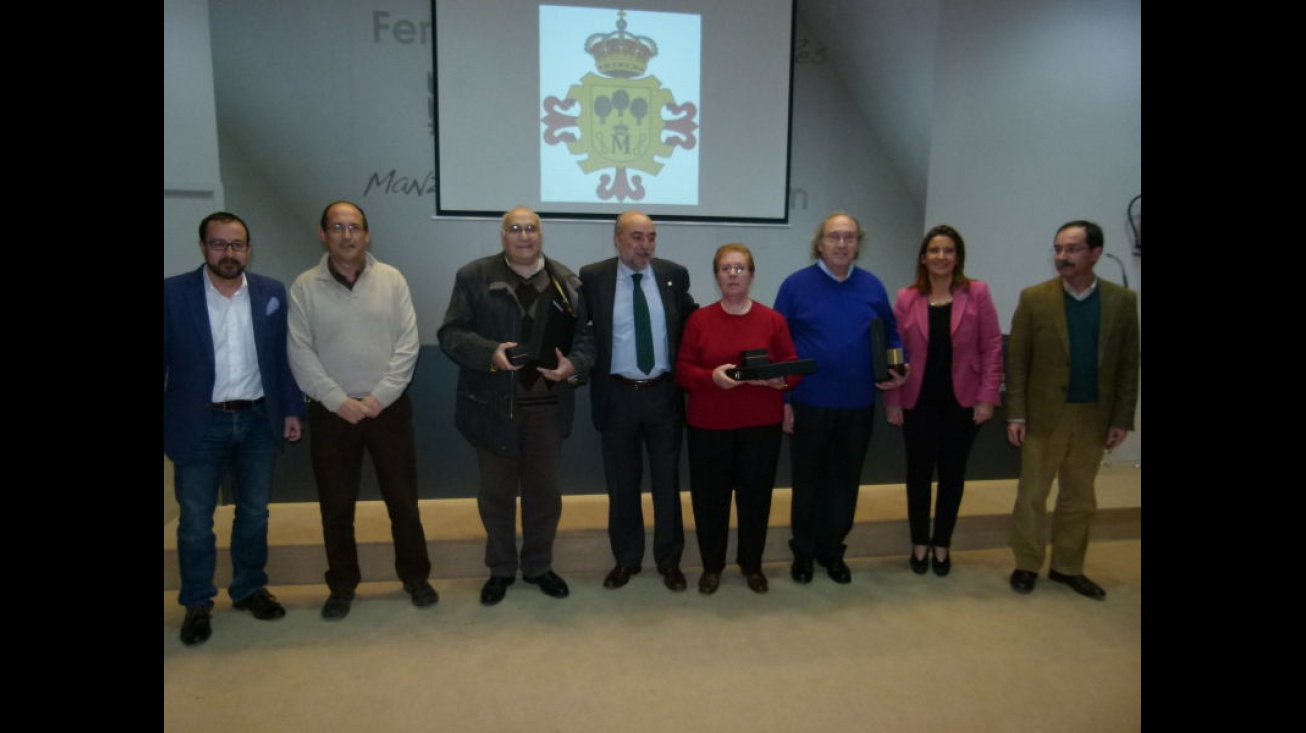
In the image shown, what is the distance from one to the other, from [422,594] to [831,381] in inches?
76.6

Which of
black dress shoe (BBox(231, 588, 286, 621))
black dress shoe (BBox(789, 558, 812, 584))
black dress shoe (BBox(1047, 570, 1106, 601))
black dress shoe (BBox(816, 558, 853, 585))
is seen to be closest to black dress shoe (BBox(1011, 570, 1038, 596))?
black dress shoe (BBox(1047, 570, 1106, 601))

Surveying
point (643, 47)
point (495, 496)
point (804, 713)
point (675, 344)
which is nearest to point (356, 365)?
point (495, 496)

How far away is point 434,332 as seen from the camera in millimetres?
4133

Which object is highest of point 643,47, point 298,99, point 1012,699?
point 643,47

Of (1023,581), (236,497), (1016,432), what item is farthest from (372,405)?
(1023,581)

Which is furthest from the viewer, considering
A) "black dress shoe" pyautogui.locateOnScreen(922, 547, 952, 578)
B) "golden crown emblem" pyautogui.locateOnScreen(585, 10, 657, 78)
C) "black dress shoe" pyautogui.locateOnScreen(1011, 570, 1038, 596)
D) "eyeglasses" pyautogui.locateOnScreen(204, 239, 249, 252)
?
"golden crown emblem" pyautogui.locateOnScreen(585, 10, 657, 78)

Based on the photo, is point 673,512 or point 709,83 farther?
point 709,83

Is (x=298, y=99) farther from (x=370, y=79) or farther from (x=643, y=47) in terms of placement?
(x=643, y=47)

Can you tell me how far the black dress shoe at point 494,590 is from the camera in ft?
10.1

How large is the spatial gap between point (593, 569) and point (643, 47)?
2812 millimetres

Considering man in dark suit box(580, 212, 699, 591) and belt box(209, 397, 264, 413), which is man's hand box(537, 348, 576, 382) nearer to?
man in dark suit box(580, 212, 699, 591)

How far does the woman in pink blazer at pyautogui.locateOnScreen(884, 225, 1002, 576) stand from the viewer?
10.4 ft

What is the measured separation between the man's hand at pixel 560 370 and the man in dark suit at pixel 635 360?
171 millimetres

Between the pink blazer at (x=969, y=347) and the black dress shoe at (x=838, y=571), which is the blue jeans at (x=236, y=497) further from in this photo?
the pink blazer at (x=969, y=347)
